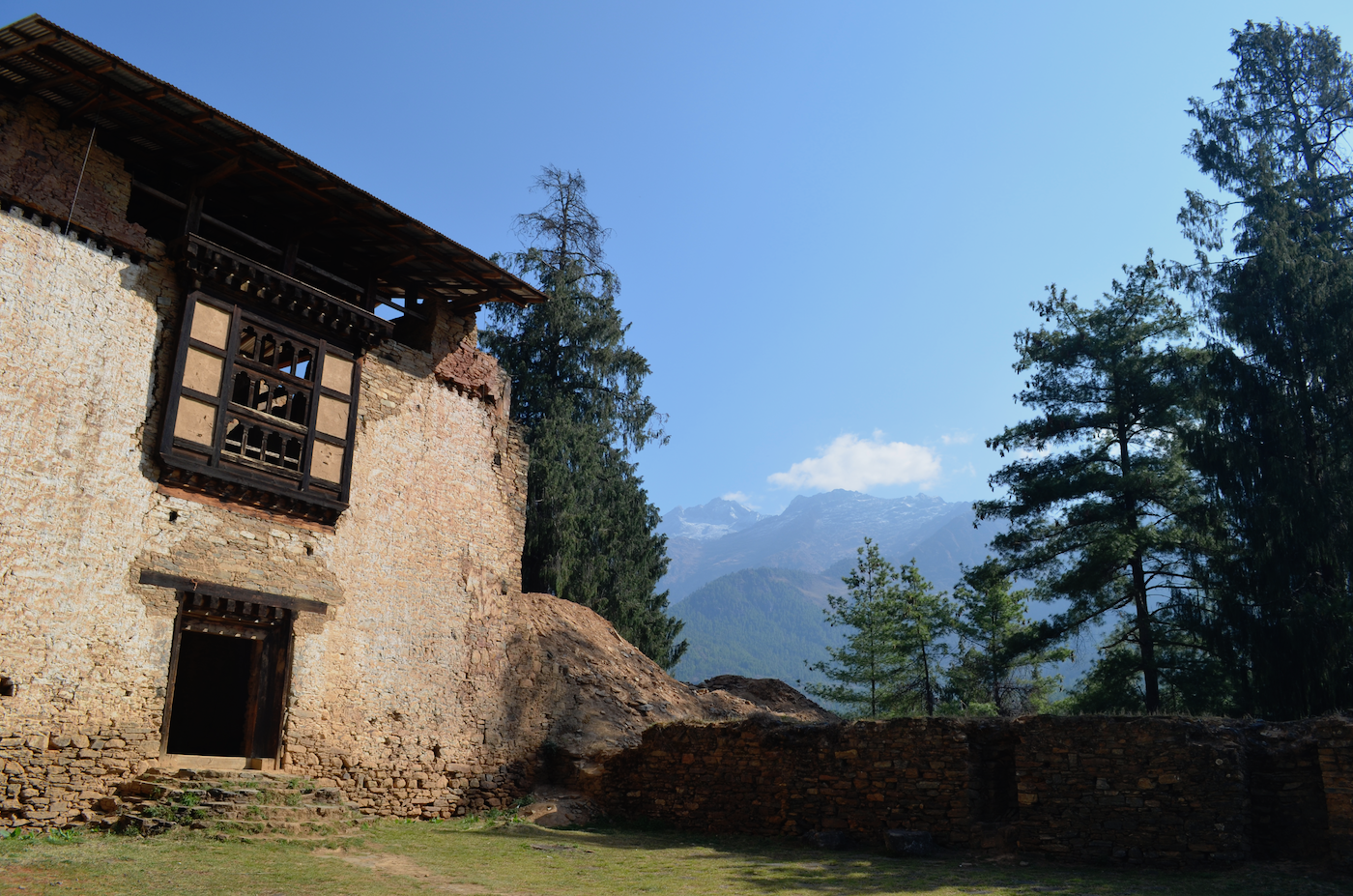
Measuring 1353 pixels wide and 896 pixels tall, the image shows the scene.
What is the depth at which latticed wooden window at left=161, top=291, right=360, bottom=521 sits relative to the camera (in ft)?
44.5

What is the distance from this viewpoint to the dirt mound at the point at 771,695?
2455cm

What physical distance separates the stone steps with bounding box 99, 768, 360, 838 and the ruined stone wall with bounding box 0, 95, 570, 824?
0.52m

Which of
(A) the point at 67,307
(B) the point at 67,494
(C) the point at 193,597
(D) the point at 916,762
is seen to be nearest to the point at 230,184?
(A) the point at 67,307

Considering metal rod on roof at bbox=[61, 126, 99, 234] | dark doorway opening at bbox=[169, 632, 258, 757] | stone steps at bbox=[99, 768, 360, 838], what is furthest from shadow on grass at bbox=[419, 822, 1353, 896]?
metal rod on roof at bbox=[61, 126, 99, 234]

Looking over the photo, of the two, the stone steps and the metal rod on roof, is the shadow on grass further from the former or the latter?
the metal rod on roof

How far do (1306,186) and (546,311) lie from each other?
23560mm

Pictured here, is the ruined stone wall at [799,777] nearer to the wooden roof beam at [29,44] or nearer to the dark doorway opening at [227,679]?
the dark doorway opening at [227,679]

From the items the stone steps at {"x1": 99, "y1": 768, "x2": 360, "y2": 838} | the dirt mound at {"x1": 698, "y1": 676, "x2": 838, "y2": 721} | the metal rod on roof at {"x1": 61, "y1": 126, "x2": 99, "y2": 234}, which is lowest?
the stone steps at {"x1": 99, "y1": 768, "x2": 360, "y2": 838}

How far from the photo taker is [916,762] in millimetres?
13484

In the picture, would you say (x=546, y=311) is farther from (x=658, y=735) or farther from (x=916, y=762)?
(x=916, y=762)

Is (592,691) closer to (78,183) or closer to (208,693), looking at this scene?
(208,693)

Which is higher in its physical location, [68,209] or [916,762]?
[68,209]

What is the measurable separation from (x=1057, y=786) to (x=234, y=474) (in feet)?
43.7

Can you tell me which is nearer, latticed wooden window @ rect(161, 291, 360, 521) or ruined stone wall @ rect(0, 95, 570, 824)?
ruined stone wall @ rect(0, 95, 570, 824)
